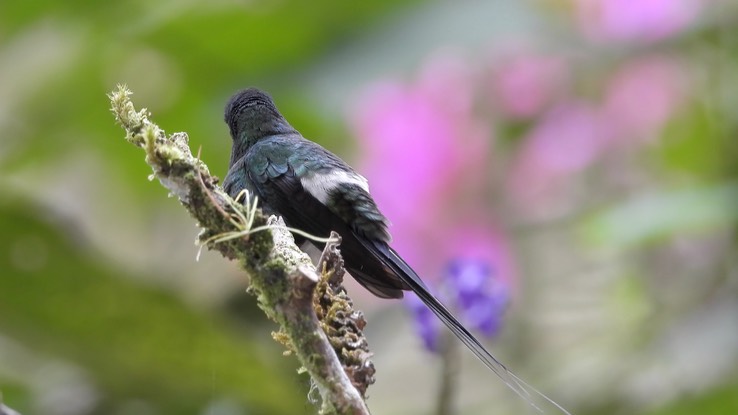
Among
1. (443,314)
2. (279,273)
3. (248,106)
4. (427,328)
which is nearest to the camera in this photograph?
(279,273)

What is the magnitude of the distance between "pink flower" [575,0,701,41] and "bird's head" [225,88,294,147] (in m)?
2.30

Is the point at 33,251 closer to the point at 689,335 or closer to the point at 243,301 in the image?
the point at 243,301

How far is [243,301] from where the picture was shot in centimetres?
413

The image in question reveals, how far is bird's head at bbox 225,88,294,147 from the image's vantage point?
1.86 m

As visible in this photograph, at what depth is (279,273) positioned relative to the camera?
3.80 feet

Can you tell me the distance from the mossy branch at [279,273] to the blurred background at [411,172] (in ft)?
4.56

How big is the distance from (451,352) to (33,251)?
160 centimetres

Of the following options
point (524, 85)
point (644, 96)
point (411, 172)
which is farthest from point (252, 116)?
point (644, 96)

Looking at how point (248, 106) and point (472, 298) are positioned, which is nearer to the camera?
point (248, 106)

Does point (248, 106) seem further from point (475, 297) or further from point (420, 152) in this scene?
point (420, 152)

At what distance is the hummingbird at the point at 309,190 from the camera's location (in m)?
1.70

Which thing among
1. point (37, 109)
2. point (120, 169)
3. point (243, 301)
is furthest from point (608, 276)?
point (37, 109)

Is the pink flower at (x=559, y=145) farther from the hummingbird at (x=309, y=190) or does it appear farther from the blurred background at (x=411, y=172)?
the hummingbird at (x=309, y=190)

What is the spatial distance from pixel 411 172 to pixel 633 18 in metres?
1.04
